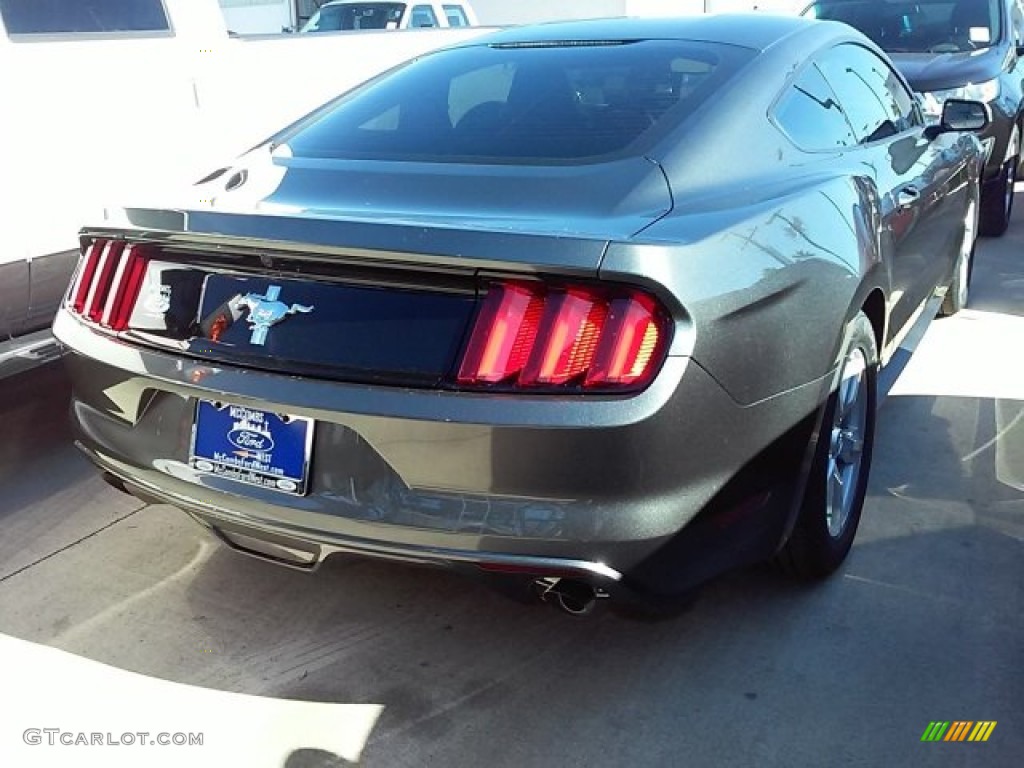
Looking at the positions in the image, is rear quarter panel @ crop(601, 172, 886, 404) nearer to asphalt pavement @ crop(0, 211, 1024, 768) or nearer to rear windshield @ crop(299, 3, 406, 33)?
asphalt pavement @ crop(0, 211, 1024, 768)

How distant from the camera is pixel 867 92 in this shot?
3.90 m

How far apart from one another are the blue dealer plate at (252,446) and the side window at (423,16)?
410 inches

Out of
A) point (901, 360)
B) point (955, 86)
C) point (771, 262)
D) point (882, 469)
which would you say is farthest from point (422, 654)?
point (955, 86)

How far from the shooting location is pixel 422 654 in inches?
113

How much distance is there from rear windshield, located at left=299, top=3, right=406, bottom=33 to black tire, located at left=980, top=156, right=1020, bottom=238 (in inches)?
275

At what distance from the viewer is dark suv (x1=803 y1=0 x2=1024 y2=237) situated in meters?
7.25

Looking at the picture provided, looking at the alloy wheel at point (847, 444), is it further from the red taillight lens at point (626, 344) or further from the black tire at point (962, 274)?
the black tire at point (962, 274)

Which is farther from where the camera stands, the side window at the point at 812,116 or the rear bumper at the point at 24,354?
the rear bumper at the point at 24,354

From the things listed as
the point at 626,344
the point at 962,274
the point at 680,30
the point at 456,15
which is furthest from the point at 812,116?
the point at 456,15

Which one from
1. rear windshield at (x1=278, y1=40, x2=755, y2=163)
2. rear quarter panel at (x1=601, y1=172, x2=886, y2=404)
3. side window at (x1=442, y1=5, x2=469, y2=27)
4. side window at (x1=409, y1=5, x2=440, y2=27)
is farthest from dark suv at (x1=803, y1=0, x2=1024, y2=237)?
side window at (x1=442, y1=5, x2=469, y2=27)

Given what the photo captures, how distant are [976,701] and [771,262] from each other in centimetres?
119

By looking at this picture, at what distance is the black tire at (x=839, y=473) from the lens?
113 inches

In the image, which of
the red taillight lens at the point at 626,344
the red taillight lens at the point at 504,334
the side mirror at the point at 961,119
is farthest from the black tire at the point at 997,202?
the red taillight lens at the point at 504,334

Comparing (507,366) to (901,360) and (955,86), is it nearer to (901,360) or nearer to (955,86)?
(901,360)
